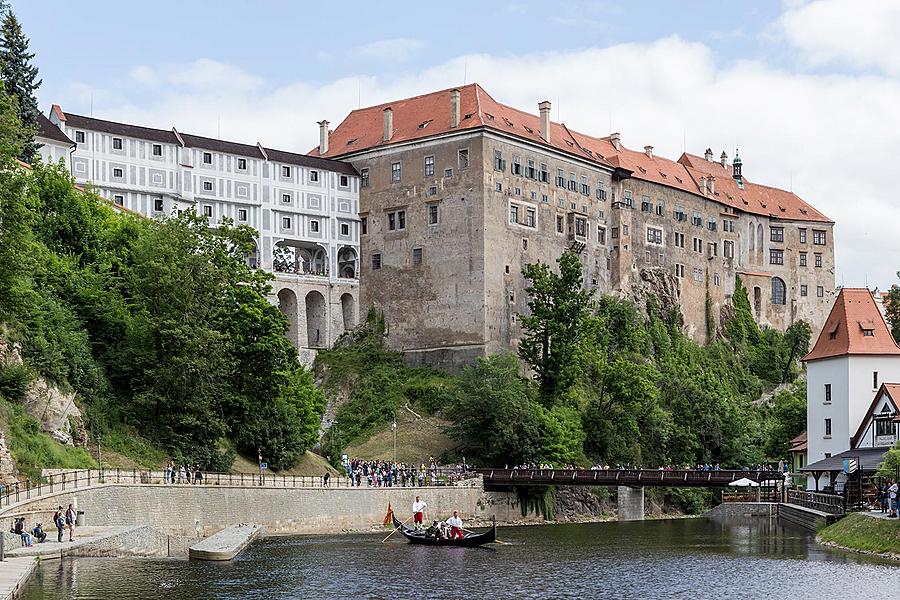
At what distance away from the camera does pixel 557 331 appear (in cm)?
8256

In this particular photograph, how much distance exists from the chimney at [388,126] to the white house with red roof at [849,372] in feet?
116

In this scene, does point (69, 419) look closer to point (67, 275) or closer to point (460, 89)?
point (67, 275)

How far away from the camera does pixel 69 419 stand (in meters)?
52.2

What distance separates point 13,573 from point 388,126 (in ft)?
207

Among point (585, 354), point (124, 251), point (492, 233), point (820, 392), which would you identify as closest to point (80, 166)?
point (124, 251)

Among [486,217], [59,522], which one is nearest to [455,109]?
[486,217]

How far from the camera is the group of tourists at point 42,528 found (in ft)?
122

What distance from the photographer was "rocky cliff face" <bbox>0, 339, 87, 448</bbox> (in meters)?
50.0

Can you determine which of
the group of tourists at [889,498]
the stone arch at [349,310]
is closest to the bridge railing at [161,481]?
the stone arch at [349,310]

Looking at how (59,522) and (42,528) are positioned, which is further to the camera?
(42,528)

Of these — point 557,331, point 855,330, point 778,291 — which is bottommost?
point 855,330

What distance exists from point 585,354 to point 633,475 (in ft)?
52.1

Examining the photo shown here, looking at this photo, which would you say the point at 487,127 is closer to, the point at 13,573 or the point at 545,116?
the point at 545,116

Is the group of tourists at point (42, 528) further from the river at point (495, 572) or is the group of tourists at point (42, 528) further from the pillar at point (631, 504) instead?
the pillar at point (631, 504)
